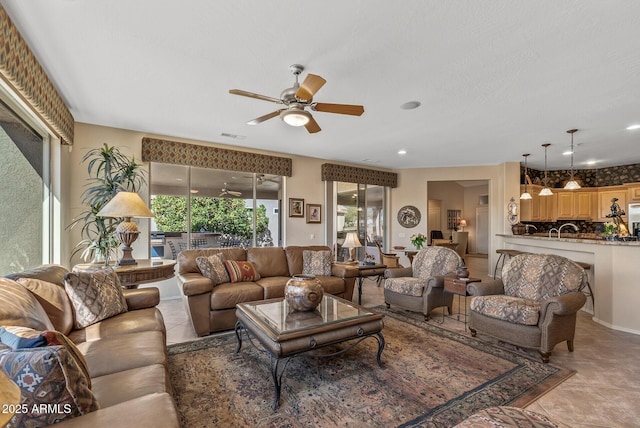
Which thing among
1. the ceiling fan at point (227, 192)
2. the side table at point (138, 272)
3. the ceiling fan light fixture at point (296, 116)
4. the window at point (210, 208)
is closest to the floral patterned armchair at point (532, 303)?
the ceiling fan light fixture at point (296, 116)

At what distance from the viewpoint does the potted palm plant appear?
3.73 metres

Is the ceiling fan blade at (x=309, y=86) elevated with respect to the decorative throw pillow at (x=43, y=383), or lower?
elevated

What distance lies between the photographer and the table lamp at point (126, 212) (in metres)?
3.08

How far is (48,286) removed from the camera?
2.15 meters

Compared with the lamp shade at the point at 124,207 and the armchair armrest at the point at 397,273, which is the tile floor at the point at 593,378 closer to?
the armchair armrest at the point at 397,273

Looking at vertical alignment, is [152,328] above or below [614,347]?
above

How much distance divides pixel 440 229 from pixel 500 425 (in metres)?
10.8

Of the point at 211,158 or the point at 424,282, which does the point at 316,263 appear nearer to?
the point at 424,282

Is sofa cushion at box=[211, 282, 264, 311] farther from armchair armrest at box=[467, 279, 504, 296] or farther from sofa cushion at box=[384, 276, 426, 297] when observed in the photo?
armchair armrest at box=[467, 279, 504, 296]

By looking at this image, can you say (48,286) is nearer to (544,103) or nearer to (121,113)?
(121,113)

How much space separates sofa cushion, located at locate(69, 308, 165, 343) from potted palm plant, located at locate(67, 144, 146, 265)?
1.29 metres

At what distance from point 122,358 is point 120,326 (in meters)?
0.65

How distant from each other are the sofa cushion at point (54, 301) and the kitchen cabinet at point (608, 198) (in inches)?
406

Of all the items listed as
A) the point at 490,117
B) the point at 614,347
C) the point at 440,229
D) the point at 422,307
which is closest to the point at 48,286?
the point at 422,307
